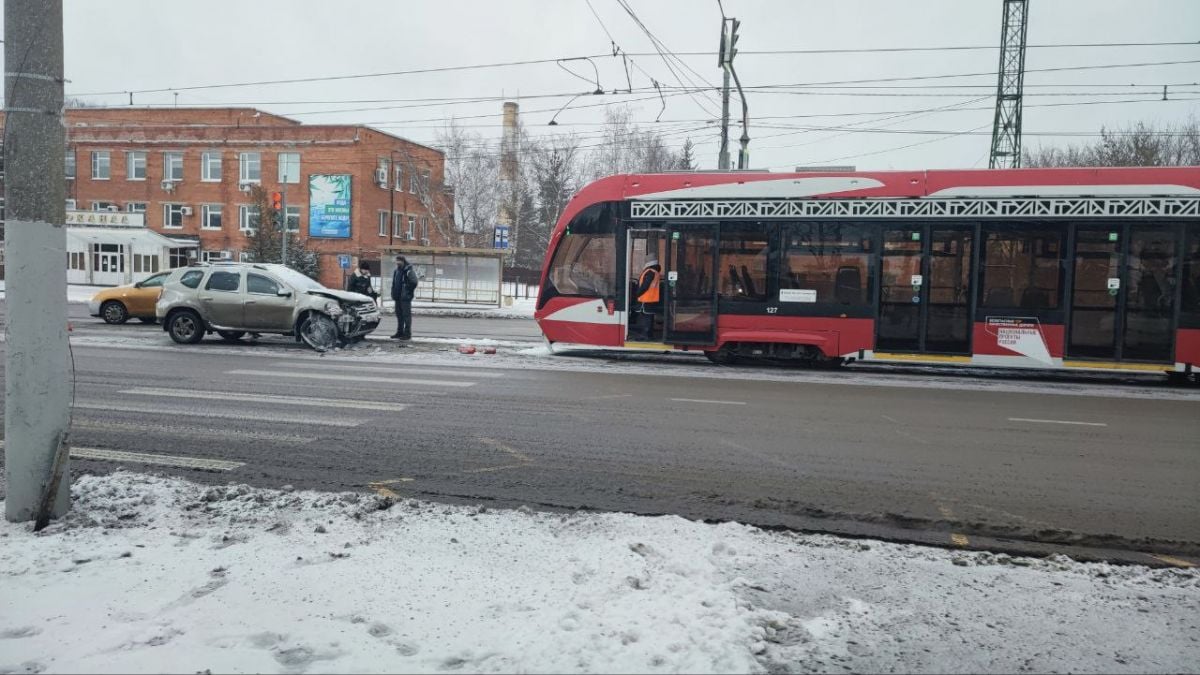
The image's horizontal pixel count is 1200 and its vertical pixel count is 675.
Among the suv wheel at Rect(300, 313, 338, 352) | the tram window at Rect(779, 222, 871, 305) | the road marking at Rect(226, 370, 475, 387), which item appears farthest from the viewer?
the suv wheel at Rect(300, 313, 338, 352)

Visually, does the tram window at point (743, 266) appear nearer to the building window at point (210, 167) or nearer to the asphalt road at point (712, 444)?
the asphalt road at point (712, 444)

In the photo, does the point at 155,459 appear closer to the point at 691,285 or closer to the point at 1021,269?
the point at 691,285

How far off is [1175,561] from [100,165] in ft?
202

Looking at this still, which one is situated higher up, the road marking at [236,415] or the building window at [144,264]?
the building window at [144,264]

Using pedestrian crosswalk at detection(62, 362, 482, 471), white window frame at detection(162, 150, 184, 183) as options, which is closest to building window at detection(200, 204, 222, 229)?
white window frame at detection(162, 150, 184, 183)

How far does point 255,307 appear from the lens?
15.7m

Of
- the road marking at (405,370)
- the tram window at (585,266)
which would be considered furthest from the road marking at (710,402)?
the tram window at (585,266)

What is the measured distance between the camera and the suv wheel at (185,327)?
623 inches

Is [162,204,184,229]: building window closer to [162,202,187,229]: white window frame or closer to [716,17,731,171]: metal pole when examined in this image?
[162,202,187,229]: white window frame

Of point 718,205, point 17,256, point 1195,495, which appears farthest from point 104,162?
point 1195,495

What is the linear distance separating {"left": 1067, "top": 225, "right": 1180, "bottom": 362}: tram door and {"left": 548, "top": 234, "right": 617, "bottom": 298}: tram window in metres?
7.73

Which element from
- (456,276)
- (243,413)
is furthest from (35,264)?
(456,276)

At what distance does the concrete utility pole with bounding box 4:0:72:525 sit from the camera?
455 cm

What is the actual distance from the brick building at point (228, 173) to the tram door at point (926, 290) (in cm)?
4111
